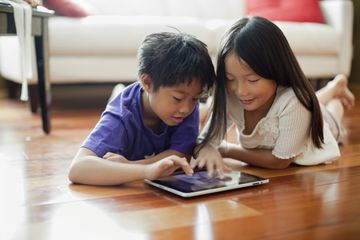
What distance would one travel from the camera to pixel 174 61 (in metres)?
1.03

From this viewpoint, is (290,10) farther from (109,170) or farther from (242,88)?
(109,170)

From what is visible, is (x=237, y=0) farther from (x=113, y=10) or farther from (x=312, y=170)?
(x=312, y=170)

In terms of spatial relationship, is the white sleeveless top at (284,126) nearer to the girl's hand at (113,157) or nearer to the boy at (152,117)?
the boy at (152,117)

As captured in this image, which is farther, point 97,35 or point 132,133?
point 97,35

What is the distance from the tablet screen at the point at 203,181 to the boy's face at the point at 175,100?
0.44ft

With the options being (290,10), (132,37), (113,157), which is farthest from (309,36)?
(113,157)

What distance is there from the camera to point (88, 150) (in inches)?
40.8

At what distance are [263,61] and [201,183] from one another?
301 millimetres

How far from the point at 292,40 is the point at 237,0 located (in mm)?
588

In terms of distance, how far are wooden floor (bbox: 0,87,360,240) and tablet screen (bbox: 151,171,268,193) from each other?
0.06 feet

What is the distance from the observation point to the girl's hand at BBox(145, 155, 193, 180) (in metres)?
0.96

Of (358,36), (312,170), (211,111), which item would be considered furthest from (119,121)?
(358,36)

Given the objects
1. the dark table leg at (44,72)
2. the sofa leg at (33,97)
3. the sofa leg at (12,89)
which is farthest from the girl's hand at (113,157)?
the sofa leg at (12,89)

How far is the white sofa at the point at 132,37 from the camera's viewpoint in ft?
7.04
